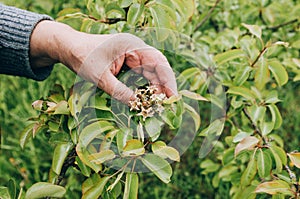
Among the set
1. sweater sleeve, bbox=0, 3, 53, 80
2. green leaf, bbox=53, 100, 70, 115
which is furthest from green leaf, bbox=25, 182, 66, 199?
sweater sleeve, bbox=0, 3, 53, 80

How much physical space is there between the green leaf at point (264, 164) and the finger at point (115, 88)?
0.39 m

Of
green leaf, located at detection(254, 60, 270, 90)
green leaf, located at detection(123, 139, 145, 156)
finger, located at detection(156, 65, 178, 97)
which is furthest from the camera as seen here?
green leaf, located at detection(254, 60, 270, 90)

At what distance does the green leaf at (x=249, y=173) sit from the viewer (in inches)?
47.0

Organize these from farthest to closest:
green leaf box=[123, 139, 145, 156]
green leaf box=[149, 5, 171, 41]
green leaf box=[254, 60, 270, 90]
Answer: green leaf box=[254, 60, 270, 90], green leaf box=[149, 5, 171, 41], green leaf box=[123, 139, 145, 156]

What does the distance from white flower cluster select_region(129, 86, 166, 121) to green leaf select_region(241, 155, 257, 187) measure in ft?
1.23

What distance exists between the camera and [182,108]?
103cm

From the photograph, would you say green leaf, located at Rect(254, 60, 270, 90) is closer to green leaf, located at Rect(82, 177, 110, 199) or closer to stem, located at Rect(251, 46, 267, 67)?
stem, located at Rect(251, 46, 267, 67)

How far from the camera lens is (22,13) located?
1219 mm

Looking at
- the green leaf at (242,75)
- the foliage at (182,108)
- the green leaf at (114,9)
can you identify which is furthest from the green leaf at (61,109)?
the green leaf at (242,75)

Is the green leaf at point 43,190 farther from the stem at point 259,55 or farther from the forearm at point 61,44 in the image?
the stem at point 259,55

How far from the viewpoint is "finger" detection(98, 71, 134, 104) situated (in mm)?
977

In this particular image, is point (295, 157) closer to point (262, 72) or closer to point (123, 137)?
point (262, 72)

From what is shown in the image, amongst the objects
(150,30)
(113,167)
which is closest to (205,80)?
(150,30)

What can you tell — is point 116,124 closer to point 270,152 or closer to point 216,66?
point 270,152
